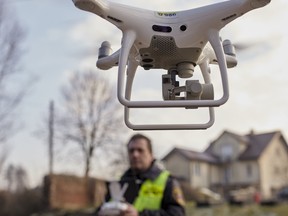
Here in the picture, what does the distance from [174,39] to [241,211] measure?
746 centimetres

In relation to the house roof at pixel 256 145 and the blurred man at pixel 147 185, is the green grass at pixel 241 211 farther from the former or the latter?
the house roof at pixel 256 145

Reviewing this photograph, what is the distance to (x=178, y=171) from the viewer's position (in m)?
36.6

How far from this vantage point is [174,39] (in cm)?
144

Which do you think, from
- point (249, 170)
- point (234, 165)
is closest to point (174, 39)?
point (249, 170)

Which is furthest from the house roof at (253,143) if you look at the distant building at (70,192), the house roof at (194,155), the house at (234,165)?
the distant building at (70,192)

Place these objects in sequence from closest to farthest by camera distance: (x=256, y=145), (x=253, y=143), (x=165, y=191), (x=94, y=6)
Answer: (x=94, y=6), (x=165, y=191), (x=256, y=145), (x=253, y=143)

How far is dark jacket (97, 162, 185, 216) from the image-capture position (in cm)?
261

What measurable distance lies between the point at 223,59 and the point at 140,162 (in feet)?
4.52

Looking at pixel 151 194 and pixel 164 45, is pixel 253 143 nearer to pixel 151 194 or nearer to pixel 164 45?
pixel 151 194

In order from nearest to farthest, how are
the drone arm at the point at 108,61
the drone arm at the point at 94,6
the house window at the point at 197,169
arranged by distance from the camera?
the drone arm at the point at 94,6 → the drone arm at the point at 108,61 → the house window at the point at 197,169

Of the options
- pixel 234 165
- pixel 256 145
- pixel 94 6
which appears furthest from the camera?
pixel 256 145

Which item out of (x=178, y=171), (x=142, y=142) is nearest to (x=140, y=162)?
(x=142, y=142)

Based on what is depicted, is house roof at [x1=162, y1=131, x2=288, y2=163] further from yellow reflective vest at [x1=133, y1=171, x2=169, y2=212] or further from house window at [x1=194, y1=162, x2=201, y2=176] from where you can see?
yellow reflective vest at [x1=133, y1=171, x2=169, y2=212]

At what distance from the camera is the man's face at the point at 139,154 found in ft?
8.81
